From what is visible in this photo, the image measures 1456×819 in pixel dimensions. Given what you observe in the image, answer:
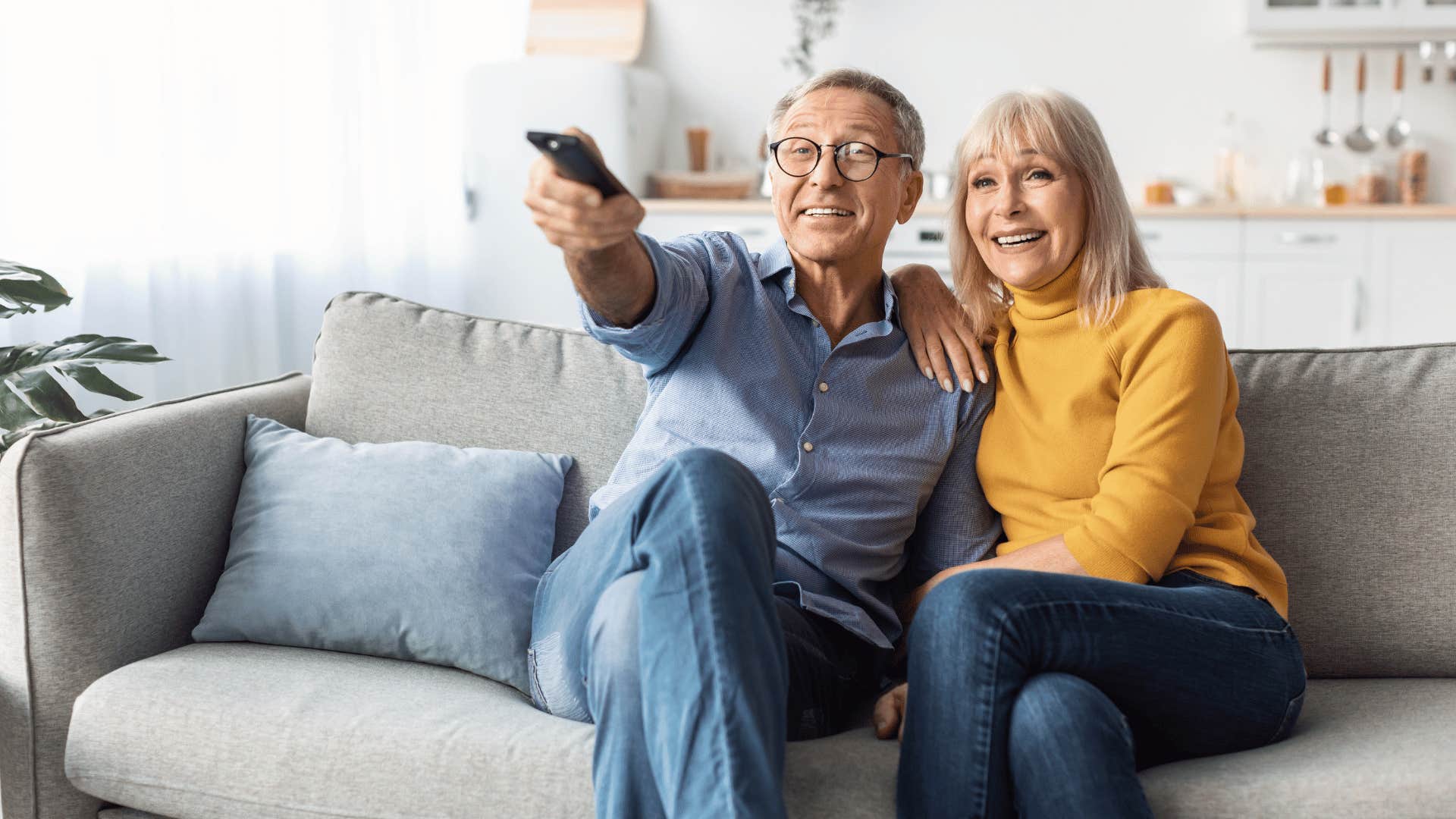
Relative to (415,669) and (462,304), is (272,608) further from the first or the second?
(462,304)

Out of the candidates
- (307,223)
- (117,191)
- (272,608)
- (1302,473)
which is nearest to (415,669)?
(272,608)

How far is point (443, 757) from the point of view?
1408 millimetres

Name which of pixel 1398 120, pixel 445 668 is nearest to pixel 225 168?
pixel 445 668

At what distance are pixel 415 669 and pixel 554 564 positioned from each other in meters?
0.23

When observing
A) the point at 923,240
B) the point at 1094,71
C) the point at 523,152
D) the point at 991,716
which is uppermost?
the point at 1094,71

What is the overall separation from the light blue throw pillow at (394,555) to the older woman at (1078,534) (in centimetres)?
54

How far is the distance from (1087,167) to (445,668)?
3.49 ft

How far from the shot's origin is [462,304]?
452 centimetres

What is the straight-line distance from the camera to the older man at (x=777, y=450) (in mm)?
1228

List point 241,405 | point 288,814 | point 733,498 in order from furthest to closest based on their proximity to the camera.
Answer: point 241,405
point 288,814
point 733,498

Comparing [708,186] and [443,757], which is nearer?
[443,757]

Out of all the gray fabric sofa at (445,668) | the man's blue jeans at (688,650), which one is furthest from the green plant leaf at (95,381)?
the man's blue jeans at (688,650)

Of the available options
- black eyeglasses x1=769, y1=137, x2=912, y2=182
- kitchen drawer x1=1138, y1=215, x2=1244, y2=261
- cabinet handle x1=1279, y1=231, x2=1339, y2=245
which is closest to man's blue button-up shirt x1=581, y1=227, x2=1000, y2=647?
black eyeglasses x1=769, y1=137, x2=912, y2=182

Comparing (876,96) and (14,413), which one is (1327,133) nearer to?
(876,96)
